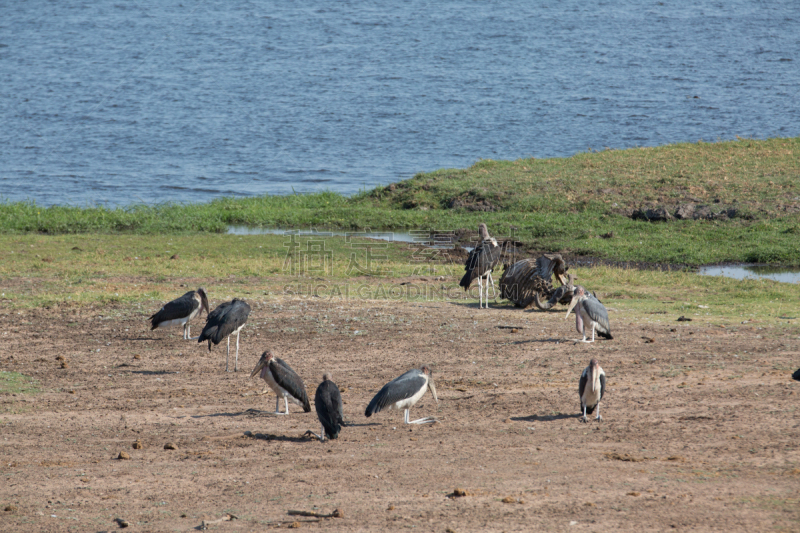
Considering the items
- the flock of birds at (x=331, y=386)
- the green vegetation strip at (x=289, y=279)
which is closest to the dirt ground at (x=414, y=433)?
the flock of birds at (x=331, y=386)

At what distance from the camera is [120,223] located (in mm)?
27031

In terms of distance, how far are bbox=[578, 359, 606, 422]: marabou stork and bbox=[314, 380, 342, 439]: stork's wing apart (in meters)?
2.68

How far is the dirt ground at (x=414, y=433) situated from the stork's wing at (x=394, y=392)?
34 centimetres

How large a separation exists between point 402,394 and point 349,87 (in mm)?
54721

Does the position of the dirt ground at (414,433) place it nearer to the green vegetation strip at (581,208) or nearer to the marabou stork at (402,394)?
the marabou stork at (402,394)

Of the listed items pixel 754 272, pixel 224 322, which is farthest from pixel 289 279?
pixel 754 272

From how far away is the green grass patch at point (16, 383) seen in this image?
10070mm

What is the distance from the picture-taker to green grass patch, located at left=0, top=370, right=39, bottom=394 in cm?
1007

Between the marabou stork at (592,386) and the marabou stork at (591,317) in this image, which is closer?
the marabou stork at (592,386)

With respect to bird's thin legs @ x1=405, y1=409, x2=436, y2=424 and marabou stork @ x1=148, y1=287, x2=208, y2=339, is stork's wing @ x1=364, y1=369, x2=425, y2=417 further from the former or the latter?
marabou stork @ x1=148, y1=287, x2=208, y2=339

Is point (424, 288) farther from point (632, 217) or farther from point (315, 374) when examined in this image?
point (632, 217)

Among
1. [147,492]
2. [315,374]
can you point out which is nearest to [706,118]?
[315,374]

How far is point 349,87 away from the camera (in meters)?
60.7

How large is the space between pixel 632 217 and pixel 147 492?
20884 millimetres
